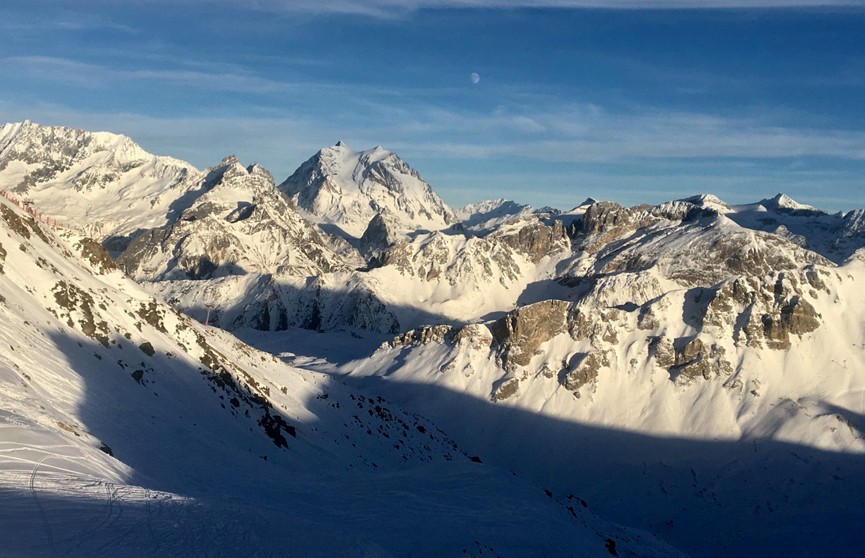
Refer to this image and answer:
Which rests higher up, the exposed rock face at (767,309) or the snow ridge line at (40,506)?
the exposed rock face at (767,309)

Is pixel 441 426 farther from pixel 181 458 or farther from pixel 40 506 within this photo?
pixel 40 506

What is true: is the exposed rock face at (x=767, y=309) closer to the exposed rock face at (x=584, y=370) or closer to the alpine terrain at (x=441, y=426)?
the alpine terrain at (x=441, y=426)

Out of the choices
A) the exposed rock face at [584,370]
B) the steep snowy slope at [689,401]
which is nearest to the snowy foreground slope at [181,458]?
the steep snowy slope at [689,401]

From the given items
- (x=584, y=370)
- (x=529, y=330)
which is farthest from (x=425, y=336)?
(x=584, y=370)

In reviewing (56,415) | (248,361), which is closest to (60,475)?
(56,415)

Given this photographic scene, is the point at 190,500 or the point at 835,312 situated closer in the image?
the point at 190,500

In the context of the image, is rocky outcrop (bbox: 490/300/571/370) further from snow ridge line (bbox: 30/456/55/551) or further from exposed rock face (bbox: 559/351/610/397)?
snow ridge line (bbox: 30/456/55/551)

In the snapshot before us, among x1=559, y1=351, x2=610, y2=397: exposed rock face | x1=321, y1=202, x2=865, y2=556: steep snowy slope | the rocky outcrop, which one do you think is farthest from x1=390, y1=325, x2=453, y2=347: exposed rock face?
x1=559, y1=351, x2=610, y2=397: exposed rock face

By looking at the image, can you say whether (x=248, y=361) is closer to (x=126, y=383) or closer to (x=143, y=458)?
(x=126, y=383)
